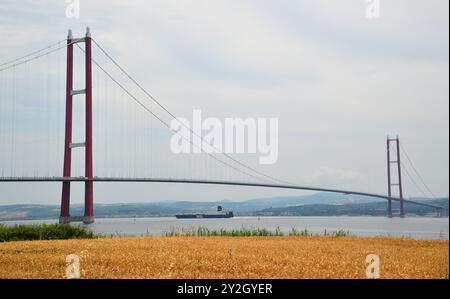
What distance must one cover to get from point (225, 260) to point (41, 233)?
1112 centimetres

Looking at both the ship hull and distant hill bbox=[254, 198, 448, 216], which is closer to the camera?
distant hill bbox=[254, 198, 448, 216]

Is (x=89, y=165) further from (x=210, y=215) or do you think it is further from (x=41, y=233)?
(x=210, y=215)

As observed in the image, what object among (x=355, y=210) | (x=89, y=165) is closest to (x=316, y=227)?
(x=89, y=165)

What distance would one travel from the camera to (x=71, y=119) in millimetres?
53438

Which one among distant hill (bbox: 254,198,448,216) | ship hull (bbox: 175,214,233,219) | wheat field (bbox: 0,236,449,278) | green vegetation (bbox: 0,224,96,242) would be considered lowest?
ship hull (bbox: 175,214,233,219)

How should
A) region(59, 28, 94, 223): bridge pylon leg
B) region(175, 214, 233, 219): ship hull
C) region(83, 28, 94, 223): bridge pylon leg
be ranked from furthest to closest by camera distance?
region(175, 214, 233, 219): ship hull → region(83, 28, 94, 223): bridge pylon leg → region(59, 28, 94, 223): bridge pylon leg

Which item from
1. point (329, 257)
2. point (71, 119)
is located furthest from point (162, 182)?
point (329, 257)

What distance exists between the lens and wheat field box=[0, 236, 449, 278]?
1084cm

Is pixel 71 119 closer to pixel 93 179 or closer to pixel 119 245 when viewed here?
pixel 93 179

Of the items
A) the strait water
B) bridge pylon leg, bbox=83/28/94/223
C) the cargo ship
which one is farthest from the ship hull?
bridge pylon leg, bbox=83/28/94/223

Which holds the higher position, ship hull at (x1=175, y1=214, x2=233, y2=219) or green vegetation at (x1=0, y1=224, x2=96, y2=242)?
green vegetation at (x1=0, y1=224, x2=96, y2=242)

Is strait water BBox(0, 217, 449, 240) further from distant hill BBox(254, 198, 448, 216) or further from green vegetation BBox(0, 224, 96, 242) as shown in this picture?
distant hill BBox(254, 198, 448, 216)

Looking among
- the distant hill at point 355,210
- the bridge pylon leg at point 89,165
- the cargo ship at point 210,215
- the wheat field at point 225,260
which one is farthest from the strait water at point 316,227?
the cargo ship at point 210,215

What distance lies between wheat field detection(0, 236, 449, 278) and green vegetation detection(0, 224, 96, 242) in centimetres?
436
